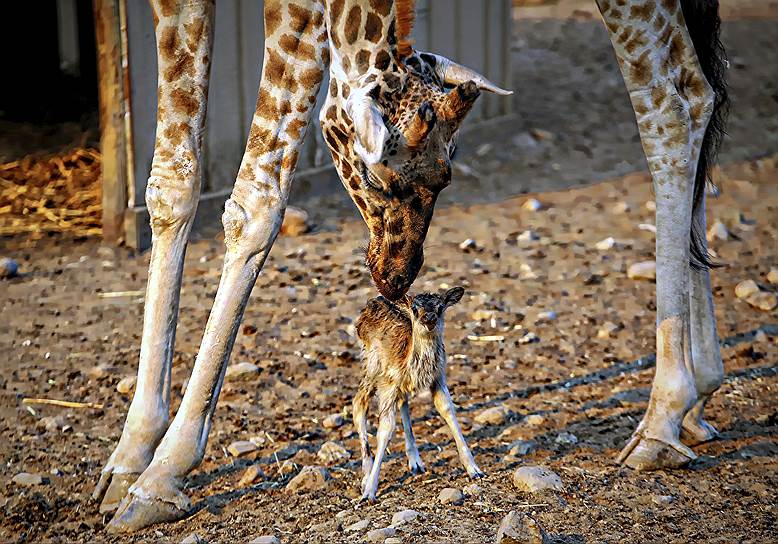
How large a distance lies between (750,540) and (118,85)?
15.7ft

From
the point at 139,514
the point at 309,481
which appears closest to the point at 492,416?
the point at 309,481

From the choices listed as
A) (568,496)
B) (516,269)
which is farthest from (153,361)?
(516,269)

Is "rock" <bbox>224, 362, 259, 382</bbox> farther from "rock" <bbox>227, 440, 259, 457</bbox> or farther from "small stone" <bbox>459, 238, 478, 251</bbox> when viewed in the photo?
"small stone" <bbox>459, 238, 478, 251</bbox>

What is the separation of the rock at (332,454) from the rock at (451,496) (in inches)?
24.5

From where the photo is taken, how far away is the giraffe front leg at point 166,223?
13.8 feet

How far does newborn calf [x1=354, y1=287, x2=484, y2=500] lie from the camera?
420cm

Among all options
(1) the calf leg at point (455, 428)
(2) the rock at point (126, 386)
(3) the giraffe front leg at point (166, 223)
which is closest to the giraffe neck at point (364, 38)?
(3) the giraffe front leg at point (166, 223)

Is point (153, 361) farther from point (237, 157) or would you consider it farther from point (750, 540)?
point (237, 157)

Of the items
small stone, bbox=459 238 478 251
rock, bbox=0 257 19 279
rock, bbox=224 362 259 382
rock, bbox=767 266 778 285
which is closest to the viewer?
rock, bbox=224 362 259 382

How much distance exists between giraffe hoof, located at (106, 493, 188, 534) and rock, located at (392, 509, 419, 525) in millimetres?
794

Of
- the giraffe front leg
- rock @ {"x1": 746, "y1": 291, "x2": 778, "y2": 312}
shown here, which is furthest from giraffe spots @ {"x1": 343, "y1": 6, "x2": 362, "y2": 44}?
rock @ {"x1": 746, "y1": 291, "x2": 778, "y2": 312}

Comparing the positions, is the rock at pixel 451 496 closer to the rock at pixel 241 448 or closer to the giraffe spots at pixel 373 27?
the rock at pixel 241 448

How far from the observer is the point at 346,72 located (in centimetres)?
401

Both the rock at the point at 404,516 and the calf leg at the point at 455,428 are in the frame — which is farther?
the calf leg at the point at 455,428
